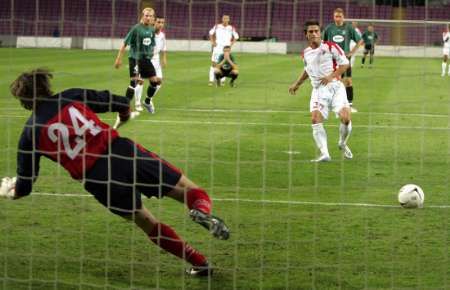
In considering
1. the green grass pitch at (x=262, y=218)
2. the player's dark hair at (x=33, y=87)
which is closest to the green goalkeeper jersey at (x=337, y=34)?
the green grass pitch at (x=262, y=218)

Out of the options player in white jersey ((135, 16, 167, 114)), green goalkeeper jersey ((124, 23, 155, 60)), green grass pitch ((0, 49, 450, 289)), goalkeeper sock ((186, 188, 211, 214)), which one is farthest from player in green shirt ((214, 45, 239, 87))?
goalkeeper sock ((186, 188, 211, 214))

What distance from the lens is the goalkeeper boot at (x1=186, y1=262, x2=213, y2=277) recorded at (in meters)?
6.12

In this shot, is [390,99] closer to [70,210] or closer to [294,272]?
[70,210]

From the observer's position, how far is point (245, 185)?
9.45m

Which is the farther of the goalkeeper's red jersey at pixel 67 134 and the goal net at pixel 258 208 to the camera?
the goal net at pixel 258 208

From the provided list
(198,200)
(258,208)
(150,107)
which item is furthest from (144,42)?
(198,200)

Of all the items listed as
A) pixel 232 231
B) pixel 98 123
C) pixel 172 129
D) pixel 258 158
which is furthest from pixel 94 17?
pixel 98 123

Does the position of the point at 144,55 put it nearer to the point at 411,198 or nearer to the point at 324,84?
the point at 324,84

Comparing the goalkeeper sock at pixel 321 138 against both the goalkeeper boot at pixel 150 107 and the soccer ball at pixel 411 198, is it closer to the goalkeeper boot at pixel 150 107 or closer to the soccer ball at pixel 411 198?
the soccer ball at pixel 411 198

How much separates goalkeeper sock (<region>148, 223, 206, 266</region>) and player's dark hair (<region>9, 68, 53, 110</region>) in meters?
1.17

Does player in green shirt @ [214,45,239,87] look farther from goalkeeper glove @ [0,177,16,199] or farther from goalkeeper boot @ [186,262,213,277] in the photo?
goalkeeper glove @ [0,177,16,199]

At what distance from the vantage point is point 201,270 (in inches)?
242

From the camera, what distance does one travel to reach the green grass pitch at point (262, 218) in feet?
20.3

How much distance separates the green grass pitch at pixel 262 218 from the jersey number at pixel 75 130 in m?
0.90
